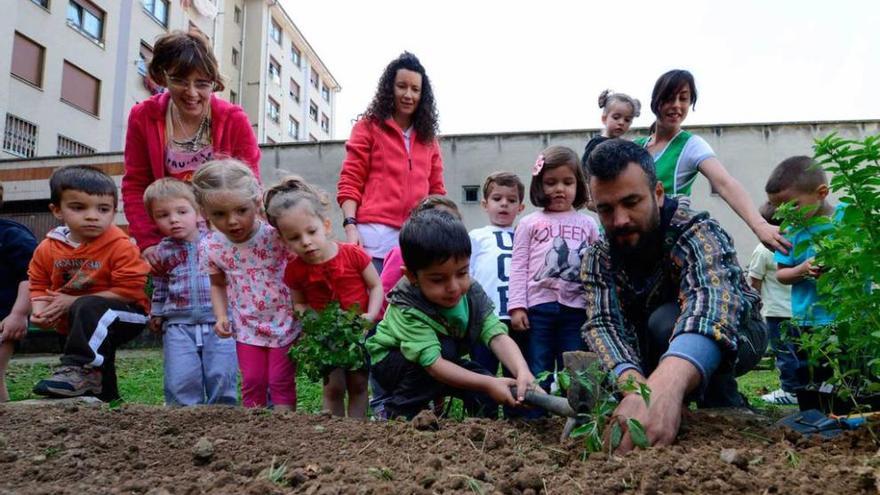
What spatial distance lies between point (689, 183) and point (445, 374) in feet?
6.73

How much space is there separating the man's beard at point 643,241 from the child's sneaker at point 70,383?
9.08 ft

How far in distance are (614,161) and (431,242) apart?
0.75 m

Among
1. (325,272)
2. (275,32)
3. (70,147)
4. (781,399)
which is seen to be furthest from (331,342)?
(275,32)

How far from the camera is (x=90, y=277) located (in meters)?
3.75

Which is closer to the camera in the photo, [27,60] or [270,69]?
[27,60]

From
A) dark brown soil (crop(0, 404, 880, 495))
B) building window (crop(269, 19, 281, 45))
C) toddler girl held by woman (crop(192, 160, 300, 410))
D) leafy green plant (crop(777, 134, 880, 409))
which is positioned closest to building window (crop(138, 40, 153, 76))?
building window (crop(269, 19, 281, 45))

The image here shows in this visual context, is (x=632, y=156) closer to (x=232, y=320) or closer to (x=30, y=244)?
(x=232, y=320)

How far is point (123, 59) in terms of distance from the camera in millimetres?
23859

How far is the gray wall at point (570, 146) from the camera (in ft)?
57.8

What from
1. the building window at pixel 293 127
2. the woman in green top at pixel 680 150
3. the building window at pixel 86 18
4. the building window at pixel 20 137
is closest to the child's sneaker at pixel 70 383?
the woman in green top at pixel 680 150

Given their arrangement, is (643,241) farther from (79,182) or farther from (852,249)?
(79,182)

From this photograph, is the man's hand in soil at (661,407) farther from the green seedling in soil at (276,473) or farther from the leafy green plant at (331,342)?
the leafy green plant at (331,342)

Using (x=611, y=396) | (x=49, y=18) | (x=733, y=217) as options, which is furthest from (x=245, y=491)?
(x=49, y=18)

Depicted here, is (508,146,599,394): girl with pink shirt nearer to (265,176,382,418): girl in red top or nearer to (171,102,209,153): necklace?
(265,176,382,418): girl in red top
